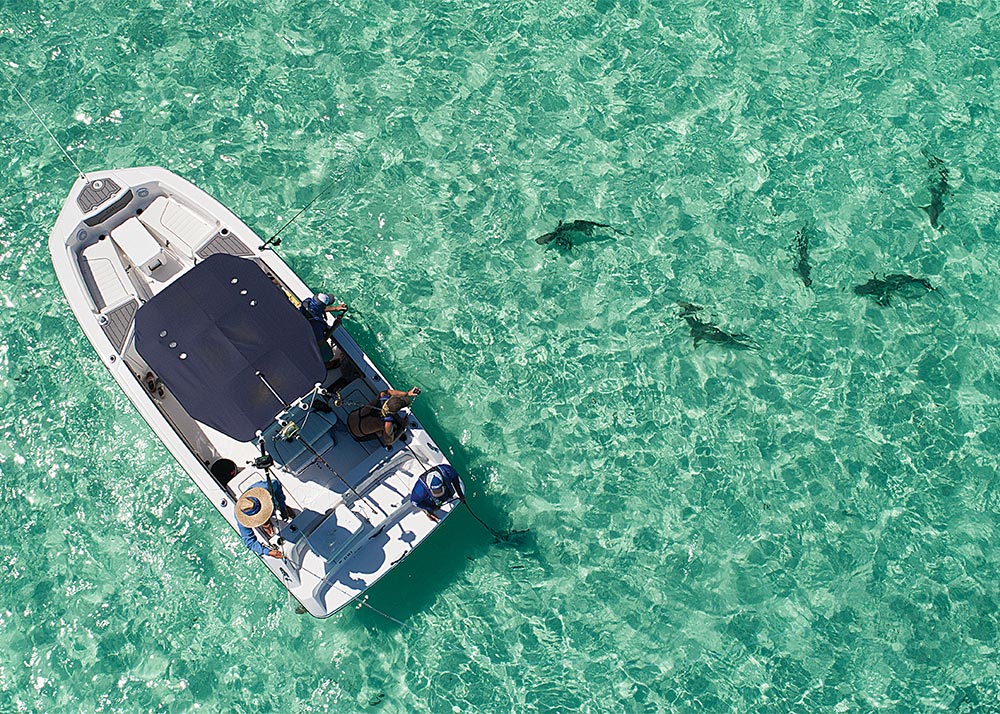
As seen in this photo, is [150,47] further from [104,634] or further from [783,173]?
[783,173]

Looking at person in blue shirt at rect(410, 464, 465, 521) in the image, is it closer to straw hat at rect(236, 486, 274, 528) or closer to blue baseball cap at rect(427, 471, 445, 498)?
blue baseball cap at rect(427, 471, 445, 498)

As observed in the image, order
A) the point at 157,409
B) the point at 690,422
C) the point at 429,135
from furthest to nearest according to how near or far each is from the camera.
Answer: the point at 429,135
the point at 690,422
the point at 157,409

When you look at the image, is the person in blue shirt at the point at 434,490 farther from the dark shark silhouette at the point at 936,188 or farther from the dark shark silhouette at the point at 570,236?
the dark shark silhouette at the point at 936,188

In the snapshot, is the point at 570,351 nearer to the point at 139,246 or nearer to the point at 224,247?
the point at 224,247

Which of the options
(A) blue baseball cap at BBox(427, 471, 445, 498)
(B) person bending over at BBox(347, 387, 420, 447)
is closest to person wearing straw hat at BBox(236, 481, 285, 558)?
(B) person bending over at BBox(347, 387, 420, 447)

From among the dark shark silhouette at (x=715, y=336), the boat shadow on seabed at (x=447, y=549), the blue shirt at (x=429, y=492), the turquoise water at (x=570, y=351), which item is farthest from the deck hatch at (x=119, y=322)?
the dark shark silhouette at (x=715, y=336)

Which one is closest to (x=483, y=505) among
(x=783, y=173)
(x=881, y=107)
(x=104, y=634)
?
(x=104, y=634)
